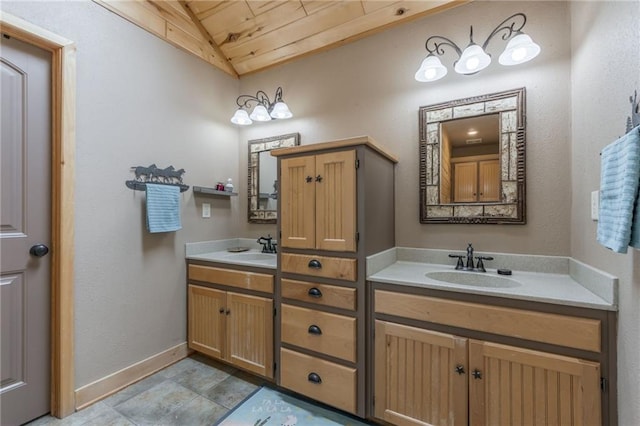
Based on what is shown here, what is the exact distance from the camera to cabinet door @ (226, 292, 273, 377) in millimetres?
1855

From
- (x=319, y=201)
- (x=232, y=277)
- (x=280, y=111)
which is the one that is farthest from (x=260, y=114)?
(x=232, y=277)

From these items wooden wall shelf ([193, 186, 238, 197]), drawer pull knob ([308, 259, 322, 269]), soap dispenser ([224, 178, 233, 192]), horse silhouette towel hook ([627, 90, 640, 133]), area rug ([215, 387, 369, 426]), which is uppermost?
horse silhouette towel hook ([627, 90, 640, 133])

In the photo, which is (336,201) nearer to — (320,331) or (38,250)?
(320,331)

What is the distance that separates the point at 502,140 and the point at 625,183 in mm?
974

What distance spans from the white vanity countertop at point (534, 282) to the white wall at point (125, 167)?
1.67 m

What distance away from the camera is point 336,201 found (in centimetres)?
161

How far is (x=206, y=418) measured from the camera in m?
1.63

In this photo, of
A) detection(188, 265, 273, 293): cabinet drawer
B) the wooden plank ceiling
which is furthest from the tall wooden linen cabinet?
the wooden plank ceiling

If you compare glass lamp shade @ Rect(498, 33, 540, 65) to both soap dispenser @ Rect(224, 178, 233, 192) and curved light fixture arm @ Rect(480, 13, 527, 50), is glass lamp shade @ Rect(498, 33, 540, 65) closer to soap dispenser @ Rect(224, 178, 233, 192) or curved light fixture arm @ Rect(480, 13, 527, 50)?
curved light fixture arm @ Rect(480, 13, 527, 50)

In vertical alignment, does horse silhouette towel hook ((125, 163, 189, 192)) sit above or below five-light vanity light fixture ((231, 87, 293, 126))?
below

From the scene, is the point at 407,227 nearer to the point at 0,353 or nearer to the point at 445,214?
A: the point at 445,214

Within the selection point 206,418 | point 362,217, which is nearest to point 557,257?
point 362,217

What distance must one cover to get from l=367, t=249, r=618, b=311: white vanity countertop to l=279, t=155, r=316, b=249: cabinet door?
431mm

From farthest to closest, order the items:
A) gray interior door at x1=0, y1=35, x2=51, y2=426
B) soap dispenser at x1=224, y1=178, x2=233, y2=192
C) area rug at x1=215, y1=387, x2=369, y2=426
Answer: soap dispenser at x1=224, y1=178, x2=233, y2=192
area rug at x1=215, y1=387, x2=369, y2=426
gray interior door at x1=0, y1=35, x2=51, y2=426
